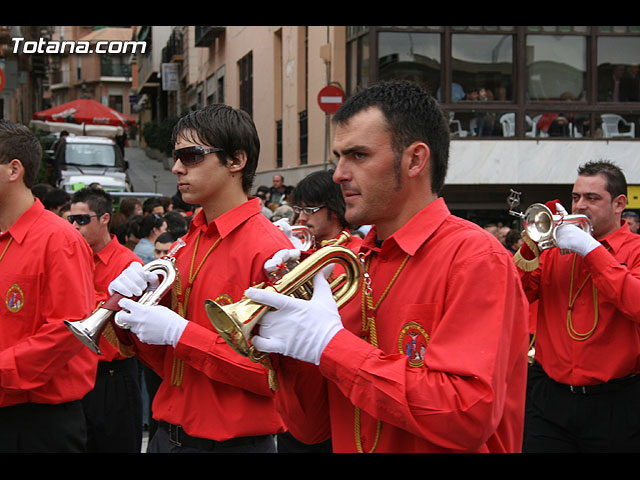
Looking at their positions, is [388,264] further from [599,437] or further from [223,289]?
[599,437]

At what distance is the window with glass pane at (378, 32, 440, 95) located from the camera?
1612 centimetres

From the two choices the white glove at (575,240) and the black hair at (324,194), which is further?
the black hair at (324,194)

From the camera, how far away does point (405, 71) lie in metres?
16.1

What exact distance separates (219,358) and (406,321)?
A: 1038 mm

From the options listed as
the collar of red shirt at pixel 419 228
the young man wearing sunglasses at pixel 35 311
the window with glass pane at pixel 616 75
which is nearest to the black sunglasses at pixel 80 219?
the young man wearing sunglasses at pixel 35 311

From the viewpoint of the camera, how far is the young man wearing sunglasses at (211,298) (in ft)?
9.68

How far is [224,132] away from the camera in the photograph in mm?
3342

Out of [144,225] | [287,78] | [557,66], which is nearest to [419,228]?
[144,225]

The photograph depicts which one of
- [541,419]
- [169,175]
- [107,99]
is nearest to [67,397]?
[541,419]

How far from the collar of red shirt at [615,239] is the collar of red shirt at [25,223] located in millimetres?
3389

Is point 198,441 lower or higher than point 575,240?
lower

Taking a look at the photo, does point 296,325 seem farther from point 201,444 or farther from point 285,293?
point 201,444

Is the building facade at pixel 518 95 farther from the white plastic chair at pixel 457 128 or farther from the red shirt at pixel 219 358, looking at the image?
the red shirt at pixel 219 358

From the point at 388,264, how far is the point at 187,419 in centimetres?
128
